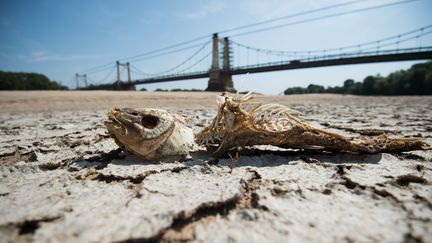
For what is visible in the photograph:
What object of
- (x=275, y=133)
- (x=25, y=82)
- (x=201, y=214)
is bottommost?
(x=201, y=214)

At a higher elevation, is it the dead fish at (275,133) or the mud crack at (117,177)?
the dead fish at (275,133)

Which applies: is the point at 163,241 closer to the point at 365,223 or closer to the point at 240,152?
the point at 365,223

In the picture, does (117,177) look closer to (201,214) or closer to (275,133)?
(201,214)

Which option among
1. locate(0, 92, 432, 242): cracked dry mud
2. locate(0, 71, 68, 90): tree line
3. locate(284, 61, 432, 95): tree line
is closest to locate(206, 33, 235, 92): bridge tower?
locate(284, 61, 432, 95): tree line

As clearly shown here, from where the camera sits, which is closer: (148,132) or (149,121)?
(148,132)

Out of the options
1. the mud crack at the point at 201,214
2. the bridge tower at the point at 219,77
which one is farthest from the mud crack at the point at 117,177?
the bridge tower at the point at 219,77

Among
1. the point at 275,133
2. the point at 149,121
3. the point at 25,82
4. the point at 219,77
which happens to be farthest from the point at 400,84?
the point at 25,82

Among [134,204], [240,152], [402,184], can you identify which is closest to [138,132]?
[134,204]

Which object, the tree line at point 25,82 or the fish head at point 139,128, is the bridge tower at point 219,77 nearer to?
the fish head at point 139,128
